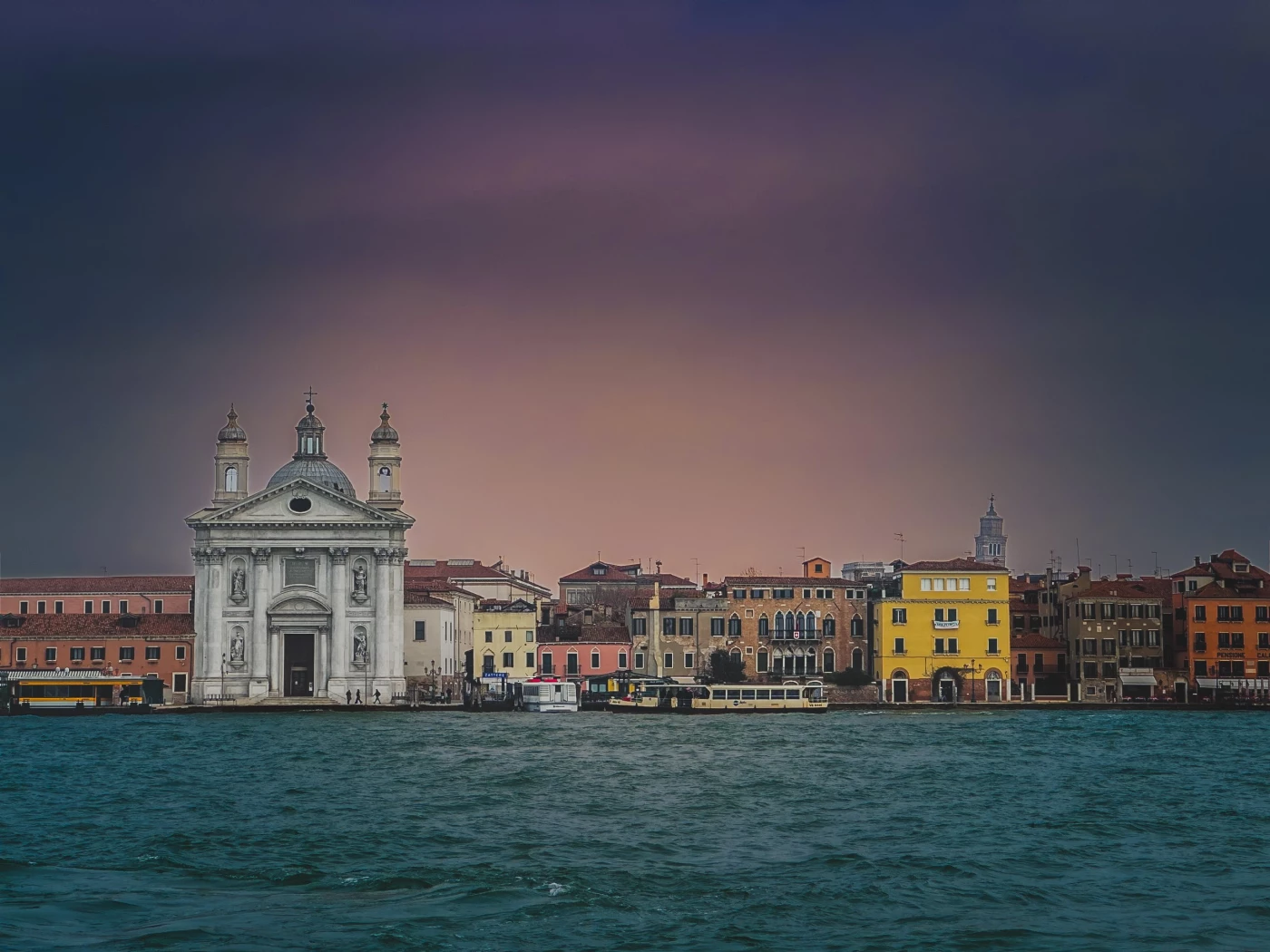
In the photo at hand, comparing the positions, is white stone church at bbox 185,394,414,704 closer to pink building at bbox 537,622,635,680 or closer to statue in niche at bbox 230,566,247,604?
statue in niche at bbox 230,566,247,604

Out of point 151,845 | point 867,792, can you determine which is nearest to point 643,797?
point 867,792

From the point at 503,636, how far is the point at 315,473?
9.83 metres

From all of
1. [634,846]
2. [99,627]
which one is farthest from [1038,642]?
[634,846]

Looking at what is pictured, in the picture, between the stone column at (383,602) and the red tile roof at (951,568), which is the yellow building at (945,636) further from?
the stone column at (383,602)

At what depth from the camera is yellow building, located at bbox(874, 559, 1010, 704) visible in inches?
2724

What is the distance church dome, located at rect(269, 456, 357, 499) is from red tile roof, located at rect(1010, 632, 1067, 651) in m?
26.2

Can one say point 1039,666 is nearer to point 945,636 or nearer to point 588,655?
point 945,636

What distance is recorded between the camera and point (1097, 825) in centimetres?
2803

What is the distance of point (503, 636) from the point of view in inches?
2849

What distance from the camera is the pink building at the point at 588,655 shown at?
71.0 metres

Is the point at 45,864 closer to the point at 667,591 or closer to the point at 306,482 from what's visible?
the point at 306,482

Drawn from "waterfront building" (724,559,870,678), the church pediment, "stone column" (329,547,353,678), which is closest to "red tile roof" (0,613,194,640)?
the church pediment

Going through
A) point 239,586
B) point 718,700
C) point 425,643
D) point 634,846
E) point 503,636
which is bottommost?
point 634,846

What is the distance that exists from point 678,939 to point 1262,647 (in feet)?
190
